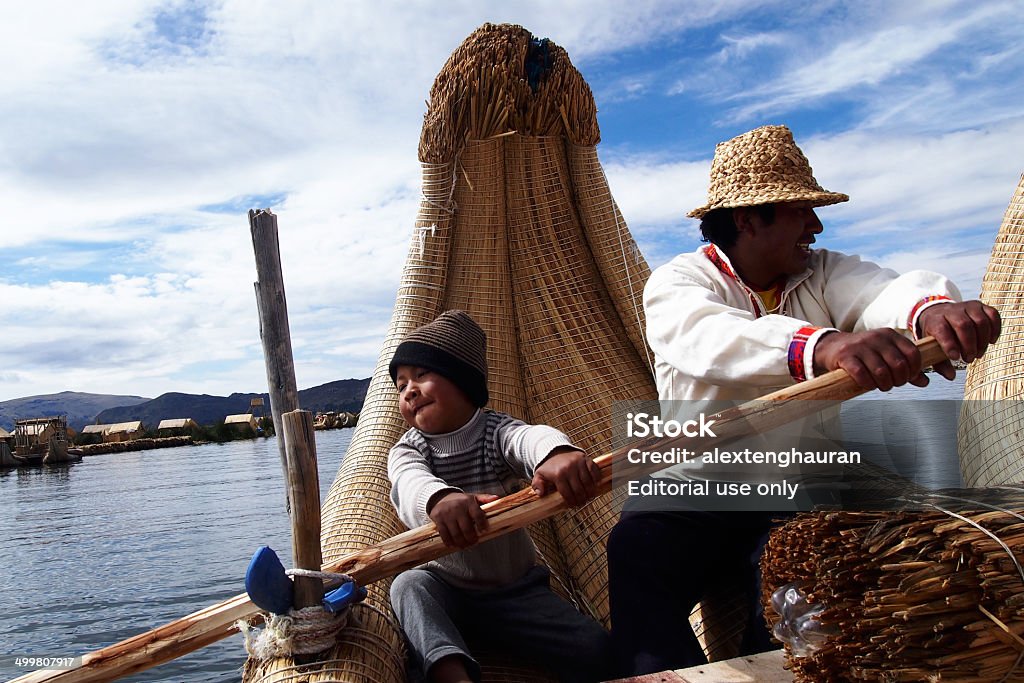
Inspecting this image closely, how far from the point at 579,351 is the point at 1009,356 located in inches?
52.5

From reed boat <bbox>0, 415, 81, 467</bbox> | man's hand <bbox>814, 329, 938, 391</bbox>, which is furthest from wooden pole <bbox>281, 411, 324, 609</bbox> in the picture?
reed boat <bbox>0, 415, 81, 467</bbox>

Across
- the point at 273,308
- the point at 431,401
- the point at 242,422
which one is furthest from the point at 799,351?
the point at 242,422

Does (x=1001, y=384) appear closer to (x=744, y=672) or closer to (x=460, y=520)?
(x=744, y=672)

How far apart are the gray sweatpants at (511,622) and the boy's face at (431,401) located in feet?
1.13

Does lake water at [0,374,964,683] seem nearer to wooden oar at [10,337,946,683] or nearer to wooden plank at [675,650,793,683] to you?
wooden plank at [675,650,793,683]

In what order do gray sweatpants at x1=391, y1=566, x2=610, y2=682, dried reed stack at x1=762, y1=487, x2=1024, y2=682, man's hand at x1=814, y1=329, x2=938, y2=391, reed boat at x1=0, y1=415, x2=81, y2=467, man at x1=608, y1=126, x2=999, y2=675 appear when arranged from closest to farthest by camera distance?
1. dried reed stack at x1=762, y1=487, x2=1024, y2=682
2. man's hand at x1=814, y1=329, x2=938, y2=391
3. man at x1=608, y1=126, x2=999, y2=675
4. gray sweatpants at x1=391, y1=566, x2=610, y2=682
5. reed boat at x1=0, y1=415, x2=81, y2=467

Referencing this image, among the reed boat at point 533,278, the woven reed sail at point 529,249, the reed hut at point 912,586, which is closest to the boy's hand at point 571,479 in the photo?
the reed hut at point 912,586

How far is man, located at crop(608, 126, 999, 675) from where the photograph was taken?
5.37 feet

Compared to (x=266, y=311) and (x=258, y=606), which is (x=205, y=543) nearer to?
(x=266, y=311)

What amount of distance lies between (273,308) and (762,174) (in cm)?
A: 200

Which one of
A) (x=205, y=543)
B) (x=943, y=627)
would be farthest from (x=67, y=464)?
(x=943, y=627)

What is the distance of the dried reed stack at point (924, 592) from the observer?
1.14 meters

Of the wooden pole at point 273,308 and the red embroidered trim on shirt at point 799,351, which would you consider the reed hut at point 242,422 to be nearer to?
the wooden pole at point 273,308

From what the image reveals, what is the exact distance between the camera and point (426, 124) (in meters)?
3.09
